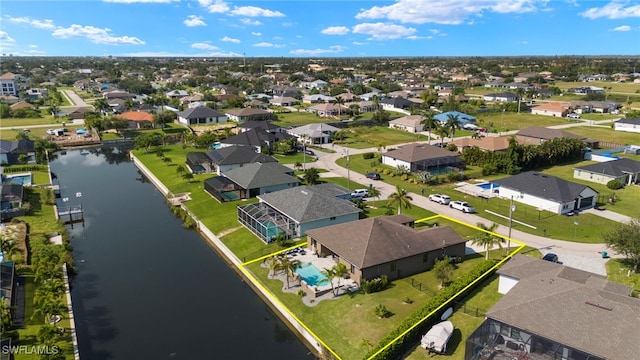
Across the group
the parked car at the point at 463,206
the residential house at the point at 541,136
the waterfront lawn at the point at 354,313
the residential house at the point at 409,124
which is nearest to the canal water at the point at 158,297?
the waterfront lawn at the point at 354,313

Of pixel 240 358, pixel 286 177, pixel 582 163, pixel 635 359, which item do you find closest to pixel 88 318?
pixel 240 358

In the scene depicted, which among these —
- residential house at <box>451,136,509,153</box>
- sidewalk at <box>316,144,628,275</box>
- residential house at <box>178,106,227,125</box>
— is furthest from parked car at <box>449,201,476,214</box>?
residential house at <box>178,106,227,125</box>

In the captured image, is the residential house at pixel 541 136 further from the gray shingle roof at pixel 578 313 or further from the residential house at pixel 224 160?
the gray shingle roof at pixel 578 313

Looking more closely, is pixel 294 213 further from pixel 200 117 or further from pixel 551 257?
pixel 200 117

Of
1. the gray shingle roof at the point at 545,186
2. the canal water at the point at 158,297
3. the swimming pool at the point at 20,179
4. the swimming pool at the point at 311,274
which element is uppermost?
the gray shingle roof at the point at 545,186

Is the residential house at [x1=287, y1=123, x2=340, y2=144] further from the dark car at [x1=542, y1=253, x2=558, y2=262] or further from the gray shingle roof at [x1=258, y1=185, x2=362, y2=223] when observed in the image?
the dark car at [x1=542, y1=253, x2=558, y2=262]
